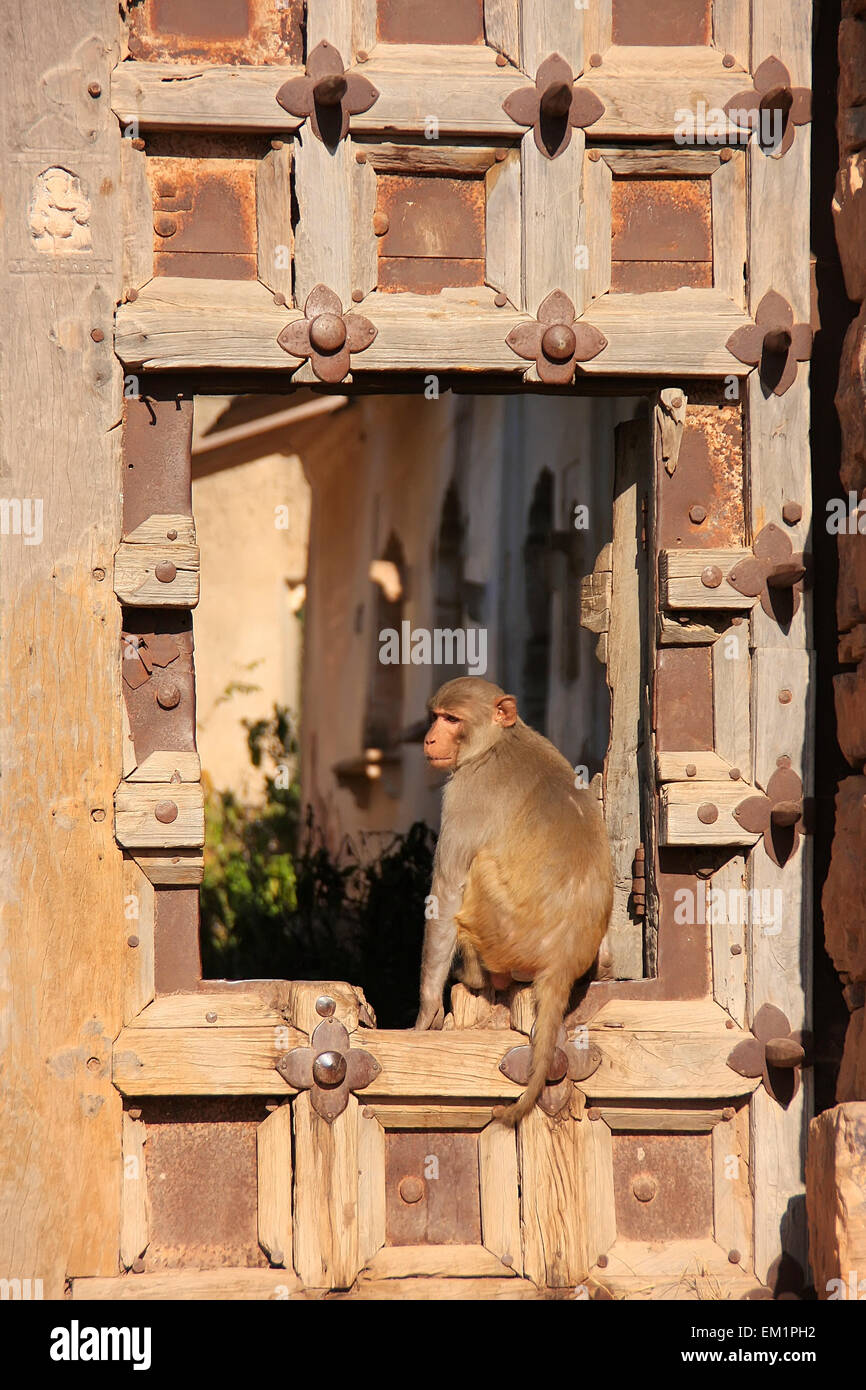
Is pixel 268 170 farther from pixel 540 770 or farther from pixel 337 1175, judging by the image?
pixel 337 1175

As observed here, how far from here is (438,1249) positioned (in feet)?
15.1

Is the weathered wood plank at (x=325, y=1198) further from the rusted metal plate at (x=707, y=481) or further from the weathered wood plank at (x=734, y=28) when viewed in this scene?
the weathered wood plank at (x=734, y=28)

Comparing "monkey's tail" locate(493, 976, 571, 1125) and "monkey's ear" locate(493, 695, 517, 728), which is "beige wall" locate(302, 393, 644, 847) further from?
"monkey's tail" locate(493, 976, 571, 1125)

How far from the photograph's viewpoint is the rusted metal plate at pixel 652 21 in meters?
4.67

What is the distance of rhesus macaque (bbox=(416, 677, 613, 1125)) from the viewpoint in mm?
4766

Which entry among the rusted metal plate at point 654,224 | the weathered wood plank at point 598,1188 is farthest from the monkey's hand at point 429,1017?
the rusted metal plate at point 654,224

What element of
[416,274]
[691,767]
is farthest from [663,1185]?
[416,274]

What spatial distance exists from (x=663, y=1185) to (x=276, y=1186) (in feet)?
4.02

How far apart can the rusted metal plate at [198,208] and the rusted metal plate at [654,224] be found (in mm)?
1172

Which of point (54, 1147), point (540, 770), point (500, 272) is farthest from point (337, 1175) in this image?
point (500, 272)

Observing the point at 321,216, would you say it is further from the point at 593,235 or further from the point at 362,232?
the point at 593,235

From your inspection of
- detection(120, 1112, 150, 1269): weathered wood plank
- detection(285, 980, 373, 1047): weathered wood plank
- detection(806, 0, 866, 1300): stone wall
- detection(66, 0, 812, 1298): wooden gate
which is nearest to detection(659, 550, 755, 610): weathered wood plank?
detection(66, 0, 812, 1298): wooden gate

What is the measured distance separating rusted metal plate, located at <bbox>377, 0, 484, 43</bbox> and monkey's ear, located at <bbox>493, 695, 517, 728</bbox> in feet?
7.45

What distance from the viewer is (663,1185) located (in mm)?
4676
